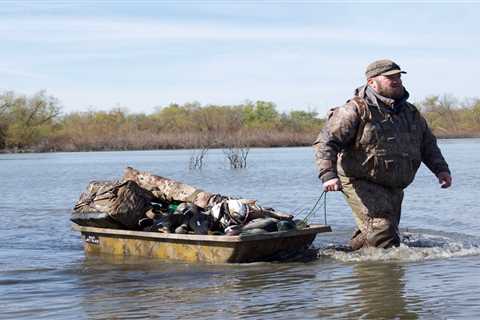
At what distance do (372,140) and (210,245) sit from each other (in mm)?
2188

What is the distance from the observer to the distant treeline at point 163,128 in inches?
2840

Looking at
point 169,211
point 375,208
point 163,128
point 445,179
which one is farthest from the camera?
point 163,128

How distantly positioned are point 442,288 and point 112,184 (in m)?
4.76

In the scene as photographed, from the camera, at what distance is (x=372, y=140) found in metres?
9.34

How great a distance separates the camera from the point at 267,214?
1087cm

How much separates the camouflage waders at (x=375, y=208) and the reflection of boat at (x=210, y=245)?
0.84 m

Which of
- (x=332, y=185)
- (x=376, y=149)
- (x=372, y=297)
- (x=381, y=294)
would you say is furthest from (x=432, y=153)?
(x=372, y=297)

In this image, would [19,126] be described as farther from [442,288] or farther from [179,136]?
[442,288]

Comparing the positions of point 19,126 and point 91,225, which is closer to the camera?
point 91,225

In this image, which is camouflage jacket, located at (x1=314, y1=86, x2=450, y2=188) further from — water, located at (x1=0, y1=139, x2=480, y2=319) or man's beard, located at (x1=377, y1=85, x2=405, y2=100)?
water, located at (x1=0, y1=139, x2=480, y2=319)

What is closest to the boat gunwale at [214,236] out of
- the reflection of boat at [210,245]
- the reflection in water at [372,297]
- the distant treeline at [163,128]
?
the reflection of boat at [210,245]

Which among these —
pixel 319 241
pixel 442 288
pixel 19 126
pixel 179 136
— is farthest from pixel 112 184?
pixel 19 126

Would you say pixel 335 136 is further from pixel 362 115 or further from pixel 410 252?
pixel 410 252

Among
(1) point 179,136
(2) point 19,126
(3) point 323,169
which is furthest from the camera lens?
(2) point 19,126
